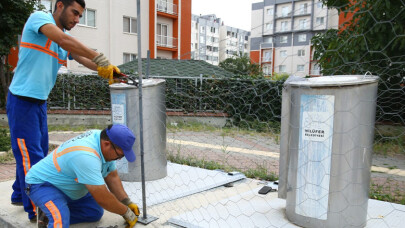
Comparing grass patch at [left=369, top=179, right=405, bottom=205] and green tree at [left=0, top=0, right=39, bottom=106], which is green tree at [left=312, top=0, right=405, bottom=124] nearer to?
Result: grass patch at [left=369, top=179, right=405, bottom=205]

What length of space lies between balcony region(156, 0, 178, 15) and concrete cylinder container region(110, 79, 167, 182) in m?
17.9

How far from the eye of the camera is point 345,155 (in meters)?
2.09

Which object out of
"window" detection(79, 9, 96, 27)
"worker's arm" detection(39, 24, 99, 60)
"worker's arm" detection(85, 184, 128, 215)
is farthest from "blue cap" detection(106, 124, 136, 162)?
"window" detection(79, 9, 96, 27)

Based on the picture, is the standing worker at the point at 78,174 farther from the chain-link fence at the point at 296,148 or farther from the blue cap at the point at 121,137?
the chain-link fence at the point at 296,148

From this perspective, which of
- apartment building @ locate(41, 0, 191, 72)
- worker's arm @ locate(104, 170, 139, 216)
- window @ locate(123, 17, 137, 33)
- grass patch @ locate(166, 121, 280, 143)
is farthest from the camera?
window @ locate(123, 17, 137, 33)

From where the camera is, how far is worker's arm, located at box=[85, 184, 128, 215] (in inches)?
86.6

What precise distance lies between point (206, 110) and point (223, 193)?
3.13 meters

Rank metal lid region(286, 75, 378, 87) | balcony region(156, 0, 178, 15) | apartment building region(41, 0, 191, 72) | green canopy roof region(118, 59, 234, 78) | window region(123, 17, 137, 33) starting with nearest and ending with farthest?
metal lid region(286, 75, 378, 87)
green canopy roof region(118, 59, 234, 78)
apartment building region(41, 0, 191, 72)
window region(123, 17, 137, 33)
balcony region(156, 0, 178, 15)

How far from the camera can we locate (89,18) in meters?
16.8

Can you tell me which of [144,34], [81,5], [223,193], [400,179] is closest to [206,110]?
[223,193]

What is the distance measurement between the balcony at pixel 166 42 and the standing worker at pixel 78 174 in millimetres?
18729

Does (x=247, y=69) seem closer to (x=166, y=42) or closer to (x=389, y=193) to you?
(x=166, y=42)

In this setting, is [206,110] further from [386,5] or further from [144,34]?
[144,34]

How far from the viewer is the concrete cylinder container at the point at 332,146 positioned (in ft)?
6.71
